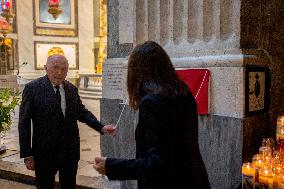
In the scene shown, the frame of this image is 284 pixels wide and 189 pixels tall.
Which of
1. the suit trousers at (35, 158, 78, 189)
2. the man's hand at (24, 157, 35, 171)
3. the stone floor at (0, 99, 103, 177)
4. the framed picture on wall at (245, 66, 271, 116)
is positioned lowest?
the stone floor at (0, 99, 103, 177)

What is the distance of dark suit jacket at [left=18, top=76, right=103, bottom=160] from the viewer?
3.28 metres

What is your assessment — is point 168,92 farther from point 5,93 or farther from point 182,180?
point 5,93

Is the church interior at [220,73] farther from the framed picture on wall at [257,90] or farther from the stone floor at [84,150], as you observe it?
the stone floor at [84,150]

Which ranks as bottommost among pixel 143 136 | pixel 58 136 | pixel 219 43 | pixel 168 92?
pixel 58 136

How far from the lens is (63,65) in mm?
3377

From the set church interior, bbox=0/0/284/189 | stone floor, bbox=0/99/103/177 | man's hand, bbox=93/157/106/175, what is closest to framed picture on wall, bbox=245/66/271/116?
church interior, bbox=0/0/284/189

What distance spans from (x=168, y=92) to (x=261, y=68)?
68.0 inches

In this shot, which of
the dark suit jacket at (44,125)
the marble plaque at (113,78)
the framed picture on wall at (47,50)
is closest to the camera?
the dark suit jacket at (44,125)

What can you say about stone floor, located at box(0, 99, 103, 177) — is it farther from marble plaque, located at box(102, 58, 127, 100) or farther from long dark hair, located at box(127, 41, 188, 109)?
long dark hair, located at box(127, 41, 188, 109)

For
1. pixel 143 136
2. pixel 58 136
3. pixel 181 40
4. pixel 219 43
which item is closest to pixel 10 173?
pixel 58 136

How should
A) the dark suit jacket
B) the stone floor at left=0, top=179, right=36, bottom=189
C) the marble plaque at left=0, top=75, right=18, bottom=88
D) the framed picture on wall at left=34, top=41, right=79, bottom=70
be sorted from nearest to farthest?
the dark suit jacket, the stone floor at left=0, top=179, right=36, bottom=189, the marble plaque at left=0, top=75, right=18, bottom=88, the framed picture on wall at left=34, top=41, right=79, bottom=70

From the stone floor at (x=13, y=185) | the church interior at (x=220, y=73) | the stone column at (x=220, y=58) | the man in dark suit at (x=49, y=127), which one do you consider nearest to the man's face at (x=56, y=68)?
the man in dark suit at (x=49, y=127)

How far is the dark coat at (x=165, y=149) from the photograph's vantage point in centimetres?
176

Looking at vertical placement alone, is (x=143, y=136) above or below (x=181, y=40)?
below
